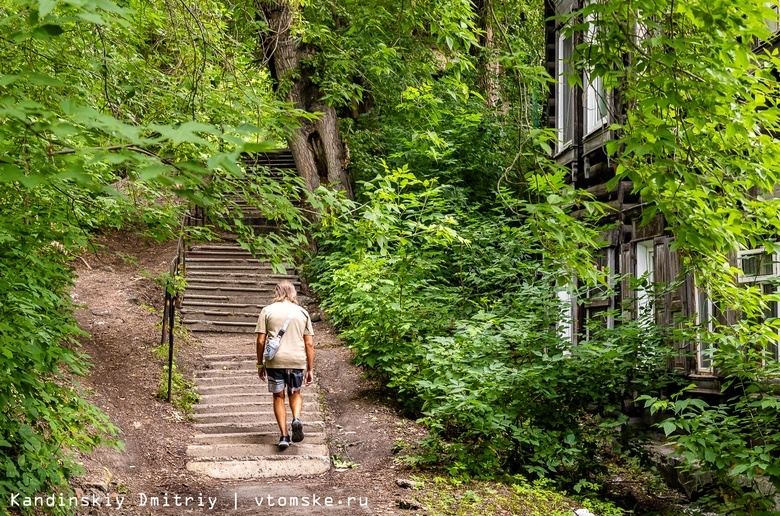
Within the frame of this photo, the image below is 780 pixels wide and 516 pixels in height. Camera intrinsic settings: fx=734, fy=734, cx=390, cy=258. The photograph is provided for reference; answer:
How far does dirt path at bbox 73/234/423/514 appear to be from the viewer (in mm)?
6383

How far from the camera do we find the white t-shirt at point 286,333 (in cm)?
796

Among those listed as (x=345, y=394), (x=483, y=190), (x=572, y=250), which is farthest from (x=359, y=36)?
(x=572, y=250)

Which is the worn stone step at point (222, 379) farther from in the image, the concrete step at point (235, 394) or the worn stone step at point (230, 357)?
the worn stone step at point (230, 357)

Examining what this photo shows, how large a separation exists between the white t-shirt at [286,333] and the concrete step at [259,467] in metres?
1.01

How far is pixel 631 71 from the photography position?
15.8 feet

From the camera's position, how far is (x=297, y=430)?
8008mm

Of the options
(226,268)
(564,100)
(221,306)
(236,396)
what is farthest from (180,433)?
(564,100)

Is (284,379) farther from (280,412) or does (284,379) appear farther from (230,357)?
(230,357)

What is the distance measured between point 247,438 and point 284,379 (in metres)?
0.89

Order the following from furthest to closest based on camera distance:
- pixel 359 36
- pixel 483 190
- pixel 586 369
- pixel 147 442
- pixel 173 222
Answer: pixel 483 190 < pixel 359 36 < pixel 147 442 < pixel 586 369 < pixel 173 222

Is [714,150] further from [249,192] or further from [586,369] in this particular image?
[249,192]

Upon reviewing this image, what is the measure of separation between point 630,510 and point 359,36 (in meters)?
9.56

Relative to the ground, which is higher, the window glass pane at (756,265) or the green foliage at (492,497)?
the window glass pane at (756,265)

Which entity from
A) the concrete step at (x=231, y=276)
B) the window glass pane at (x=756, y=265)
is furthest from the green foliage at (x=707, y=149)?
the concrete step at (x=231, y=276)
